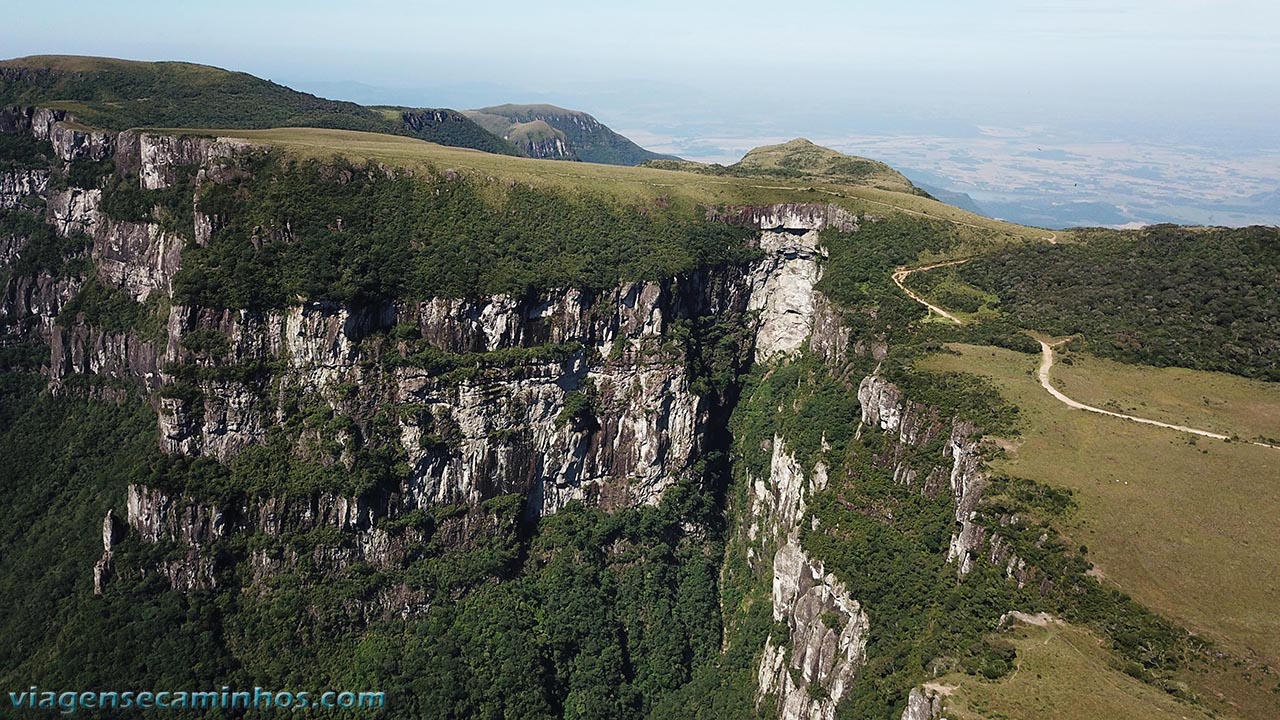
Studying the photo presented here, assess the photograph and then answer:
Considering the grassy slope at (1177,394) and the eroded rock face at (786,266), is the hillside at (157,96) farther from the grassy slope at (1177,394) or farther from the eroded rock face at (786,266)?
the grassy slope at (1177,394)

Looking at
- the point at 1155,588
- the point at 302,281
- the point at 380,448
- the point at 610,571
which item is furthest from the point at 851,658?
the point at 302,281

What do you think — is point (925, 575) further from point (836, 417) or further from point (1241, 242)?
point (1241, 242)

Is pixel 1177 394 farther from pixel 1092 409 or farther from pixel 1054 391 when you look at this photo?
pixel 1054 391

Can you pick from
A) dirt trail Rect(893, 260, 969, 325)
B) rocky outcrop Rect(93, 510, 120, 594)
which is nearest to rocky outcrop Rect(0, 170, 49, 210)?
rocky outcrop Rect(93, 510, 120, 594)

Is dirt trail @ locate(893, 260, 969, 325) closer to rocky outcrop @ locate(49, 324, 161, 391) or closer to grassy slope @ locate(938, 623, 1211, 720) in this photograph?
grassy slope @ locate(938, 623, 1211, 720)

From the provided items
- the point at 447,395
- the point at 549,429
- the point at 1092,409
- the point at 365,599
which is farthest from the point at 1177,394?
the point at 365,599
